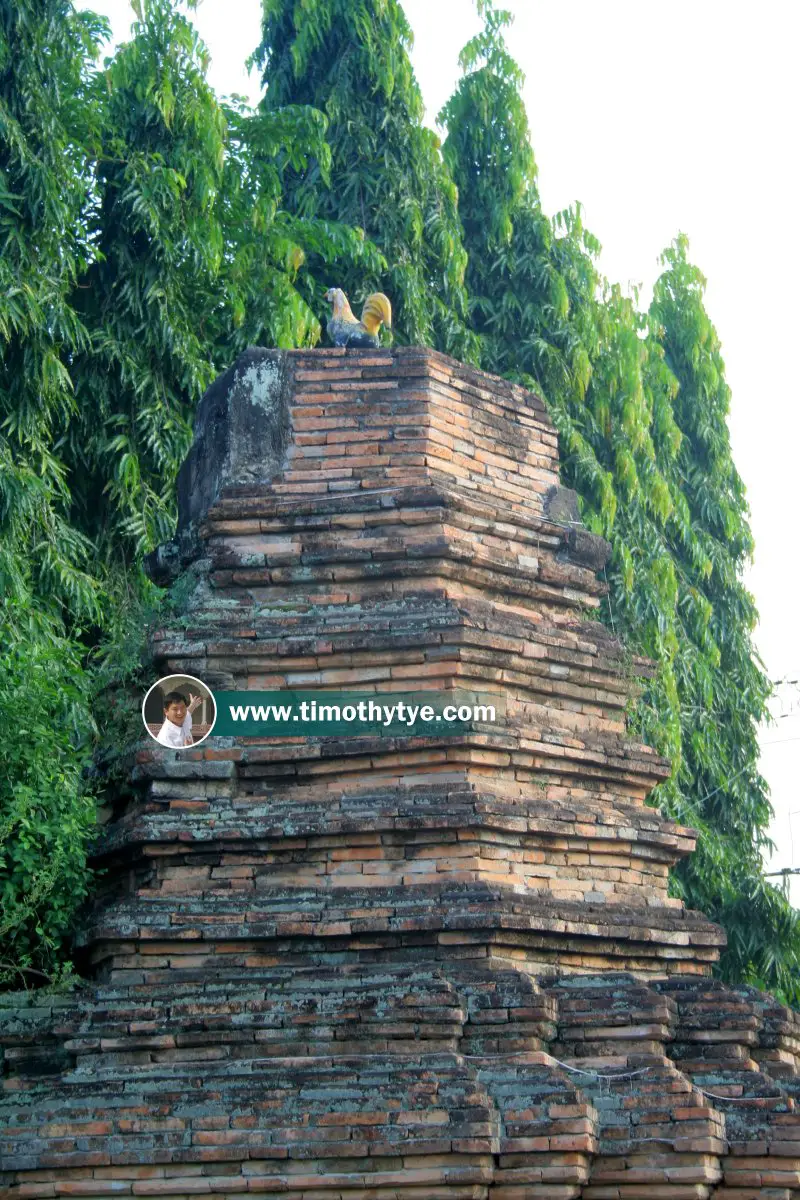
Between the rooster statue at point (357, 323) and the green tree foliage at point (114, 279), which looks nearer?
the rooster statue at point (357, 323)

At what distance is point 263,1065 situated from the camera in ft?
18.8

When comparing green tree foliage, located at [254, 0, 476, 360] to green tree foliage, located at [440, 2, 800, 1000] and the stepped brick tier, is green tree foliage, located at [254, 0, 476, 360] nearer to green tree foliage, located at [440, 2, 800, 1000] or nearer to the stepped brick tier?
green tree foliage, located at [440, 2, 800, 1000]

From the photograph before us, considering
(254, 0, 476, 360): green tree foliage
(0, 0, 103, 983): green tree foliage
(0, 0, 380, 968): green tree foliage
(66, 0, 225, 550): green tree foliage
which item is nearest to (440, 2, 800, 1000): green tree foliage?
(254, 0, 476, 360): green tree foliage

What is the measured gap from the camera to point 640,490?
15188 mm

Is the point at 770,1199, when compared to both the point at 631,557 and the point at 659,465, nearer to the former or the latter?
the point at 631,557

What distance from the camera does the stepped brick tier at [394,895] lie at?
555 centimetres

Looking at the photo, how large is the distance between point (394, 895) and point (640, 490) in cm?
942

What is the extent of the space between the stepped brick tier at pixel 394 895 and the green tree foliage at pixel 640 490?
6.64 m

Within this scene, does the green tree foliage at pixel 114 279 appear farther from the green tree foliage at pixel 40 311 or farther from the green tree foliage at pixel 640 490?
the green tree foliage at pixel 640 490

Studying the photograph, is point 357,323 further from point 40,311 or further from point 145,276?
point 145,276

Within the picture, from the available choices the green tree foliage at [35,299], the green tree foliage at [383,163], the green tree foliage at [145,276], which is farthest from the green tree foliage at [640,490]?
the green tree foliage at [35,299]

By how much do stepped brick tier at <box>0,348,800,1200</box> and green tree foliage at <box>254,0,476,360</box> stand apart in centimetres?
667

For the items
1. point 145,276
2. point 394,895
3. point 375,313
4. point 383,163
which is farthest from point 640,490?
point 394,895

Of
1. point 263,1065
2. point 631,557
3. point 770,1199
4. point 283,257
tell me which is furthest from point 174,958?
point 631,557
